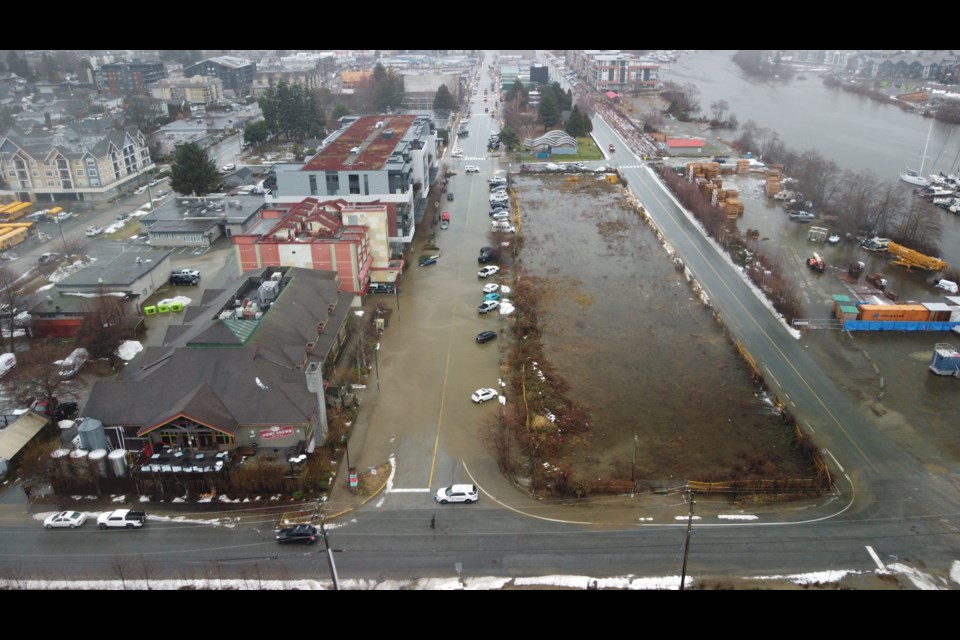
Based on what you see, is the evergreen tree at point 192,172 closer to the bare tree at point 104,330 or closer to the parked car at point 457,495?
the bare tree at point 104,330

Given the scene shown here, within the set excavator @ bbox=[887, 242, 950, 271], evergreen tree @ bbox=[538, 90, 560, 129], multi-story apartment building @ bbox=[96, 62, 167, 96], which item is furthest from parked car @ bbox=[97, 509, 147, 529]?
multi-story apartment building @ bbox=[96, 62, 167, 96]

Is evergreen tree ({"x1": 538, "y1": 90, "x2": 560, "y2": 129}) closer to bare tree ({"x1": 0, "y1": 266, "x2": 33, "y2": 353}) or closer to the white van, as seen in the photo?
bare tree ({"x1": 0, "y1": 266, "x2": 33, "y2": 353})

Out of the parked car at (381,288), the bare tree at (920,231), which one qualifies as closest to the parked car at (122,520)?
the parked car at (381,288)

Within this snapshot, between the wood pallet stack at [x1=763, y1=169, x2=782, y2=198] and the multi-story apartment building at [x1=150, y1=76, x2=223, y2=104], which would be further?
the multi-story apartment building at [x1=150, y1=76, x2=223, y2=104]

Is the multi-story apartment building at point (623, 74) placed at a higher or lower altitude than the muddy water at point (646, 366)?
higher

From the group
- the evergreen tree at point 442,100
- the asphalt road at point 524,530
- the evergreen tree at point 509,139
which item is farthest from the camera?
the evergreen tree at point 442,100

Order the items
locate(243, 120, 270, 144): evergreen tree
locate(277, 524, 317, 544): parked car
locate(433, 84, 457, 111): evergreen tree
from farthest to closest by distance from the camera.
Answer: locate(433, 84, 457, 111): evergreen tree, locate(243, 120, 270, 144): evergreen tree, locate(277, 524, 317, 544): parked car

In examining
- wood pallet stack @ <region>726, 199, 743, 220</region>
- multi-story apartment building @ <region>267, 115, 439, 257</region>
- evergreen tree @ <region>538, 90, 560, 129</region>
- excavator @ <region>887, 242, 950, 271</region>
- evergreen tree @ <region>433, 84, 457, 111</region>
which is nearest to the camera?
excavator @ <region>887, 242, 950, 271</region>
